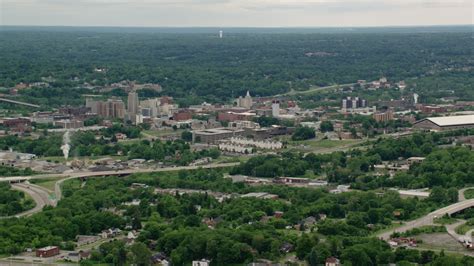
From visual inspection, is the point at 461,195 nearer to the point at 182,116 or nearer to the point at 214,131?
the point at 214,131

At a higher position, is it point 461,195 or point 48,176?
point 461,195

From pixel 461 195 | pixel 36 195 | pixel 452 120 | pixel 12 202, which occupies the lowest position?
pixel 452 120

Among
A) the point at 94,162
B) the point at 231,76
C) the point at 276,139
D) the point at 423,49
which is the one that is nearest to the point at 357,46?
the point at 423,49

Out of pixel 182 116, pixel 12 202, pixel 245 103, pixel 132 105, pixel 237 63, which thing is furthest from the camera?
pixel 237 63

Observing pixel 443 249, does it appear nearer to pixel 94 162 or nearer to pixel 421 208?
pixel 421 208

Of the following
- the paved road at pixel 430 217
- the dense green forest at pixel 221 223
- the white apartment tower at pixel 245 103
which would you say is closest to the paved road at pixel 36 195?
Answer: the dense green forest at pixel 221 223

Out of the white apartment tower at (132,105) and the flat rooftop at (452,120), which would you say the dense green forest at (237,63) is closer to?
the white apartment tower at (132,105)

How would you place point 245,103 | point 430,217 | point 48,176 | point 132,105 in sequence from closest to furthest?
point 430,217 → point 48,176 → point 132,105 → point 245,103

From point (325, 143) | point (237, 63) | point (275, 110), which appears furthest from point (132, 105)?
point (237, 63)
